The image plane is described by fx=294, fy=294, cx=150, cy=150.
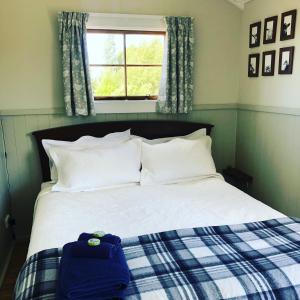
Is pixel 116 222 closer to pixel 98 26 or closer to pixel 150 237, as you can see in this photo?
pixel 150 237

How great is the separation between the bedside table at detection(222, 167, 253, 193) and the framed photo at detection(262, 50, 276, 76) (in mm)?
970

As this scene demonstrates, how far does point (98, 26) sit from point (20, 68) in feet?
2.54

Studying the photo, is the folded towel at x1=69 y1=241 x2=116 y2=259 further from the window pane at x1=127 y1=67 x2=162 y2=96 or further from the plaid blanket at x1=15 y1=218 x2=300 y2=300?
the window pane at x1=127 y1=67 x2=162 y2=96

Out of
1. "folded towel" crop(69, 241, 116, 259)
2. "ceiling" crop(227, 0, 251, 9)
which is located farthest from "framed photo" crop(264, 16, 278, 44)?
"folded towel" crop(69, 241, 116, 259)

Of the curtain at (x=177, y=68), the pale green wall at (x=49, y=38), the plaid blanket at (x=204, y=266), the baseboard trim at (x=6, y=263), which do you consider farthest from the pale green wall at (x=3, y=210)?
the curtain at (x=177, y=68)

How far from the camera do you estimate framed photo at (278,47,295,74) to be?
91.1 inches

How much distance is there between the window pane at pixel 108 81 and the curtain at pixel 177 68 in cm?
40

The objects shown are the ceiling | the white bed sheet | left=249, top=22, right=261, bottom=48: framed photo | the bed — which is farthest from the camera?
the ceiling

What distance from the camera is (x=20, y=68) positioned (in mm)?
2545

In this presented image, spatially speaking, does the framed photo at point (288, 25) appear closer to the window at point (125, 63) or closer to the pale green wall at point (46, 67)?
the pale green wall at point (46, 67)

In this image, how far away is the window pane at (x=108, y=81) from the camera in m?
2.76

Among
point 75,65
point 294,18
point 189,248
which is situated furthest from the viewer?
point 75,65

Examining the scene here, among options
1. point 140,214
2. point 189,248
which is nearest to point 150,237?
point 189,248

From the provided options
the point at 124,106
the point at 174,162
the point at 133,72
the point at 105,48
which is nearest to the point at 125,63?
the point at 133,72
